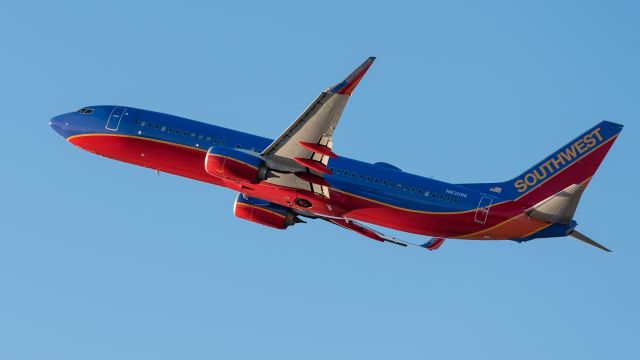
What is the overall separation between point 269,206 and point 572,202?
21511 millimetres

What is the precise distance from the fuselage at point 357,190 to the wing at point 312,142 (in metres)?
1.64

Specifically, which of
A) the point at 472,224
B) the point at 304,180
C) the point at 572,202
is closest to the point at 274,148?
the point at 304,180

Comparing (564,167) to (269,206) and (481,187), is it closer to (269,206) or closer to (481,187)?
(481,187)

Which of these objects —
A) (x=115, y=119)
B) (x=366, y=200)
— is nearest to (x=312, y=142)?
(x=366, y=200)

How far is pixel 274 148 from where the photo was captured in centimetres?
6325

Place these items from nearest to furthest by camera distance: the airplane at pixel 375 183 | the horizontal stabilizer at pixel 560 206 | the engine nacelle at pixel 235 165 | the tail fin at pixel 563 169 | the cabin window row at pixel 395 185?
the horizontal stabilizer at pixel 560 206 → the engine nacelle at pixel 235 165 → the airplane at pixel 375 183 → the tail fin at pixel 563 169 → the cabin window row at pixel 395 185

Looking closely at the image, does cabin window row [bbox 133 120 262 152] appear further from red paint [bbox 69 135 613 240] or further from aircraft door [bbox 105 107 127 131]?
aircraft door [bbox 105 107 127 131]

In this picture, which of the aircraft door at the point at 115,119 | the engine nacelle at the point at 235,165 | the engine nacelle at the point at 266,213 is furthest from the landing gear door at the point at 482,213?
the aircraft door at the point at 115,119

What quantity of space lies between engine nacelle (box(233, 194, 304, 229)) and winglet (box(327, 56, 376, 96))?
17672mm

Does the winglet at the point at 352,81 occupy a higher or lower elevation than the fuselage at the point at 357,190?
higher

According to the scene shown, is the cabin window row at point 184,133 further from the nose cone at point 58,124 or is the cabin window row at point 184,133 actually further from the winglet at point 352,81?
the winglet at point 352,81

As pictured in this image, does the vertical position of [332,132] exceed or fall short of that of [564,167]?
it falls short

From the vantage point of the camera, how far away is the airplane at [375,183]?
6544cm

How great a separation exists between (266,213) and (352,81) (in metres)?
19.1
